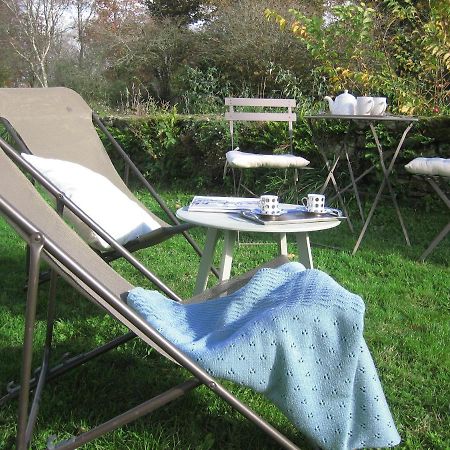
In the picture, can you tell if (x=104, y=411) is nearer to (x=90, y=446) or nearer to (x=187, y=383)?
(x=90, y=446)

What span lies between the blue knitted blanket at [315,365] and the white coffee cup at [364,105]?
3133 millimetres

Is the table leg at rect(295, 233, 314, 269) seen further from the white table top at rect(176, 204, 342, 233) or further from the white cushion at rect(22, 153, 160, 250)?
the white cushion at rect(22, 153, 160, 250)

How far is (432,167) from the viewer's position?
3916 mm

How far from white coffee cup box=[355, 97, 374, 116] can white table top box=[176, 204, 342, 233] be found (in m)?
2.12

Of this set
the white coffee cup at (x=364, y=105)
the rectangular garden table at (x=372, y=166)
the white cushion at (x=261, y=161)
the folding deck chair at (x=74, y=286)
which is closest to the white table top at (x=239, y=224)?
the folding deck chair at (x=74, y=286)

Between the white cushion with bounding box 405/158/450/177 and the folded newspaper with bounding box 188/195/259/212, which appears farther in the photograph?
the white cushion with bounding box 405/158/450/177

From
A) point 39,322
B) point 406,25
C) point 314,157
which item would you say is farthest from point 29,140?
point 406,25

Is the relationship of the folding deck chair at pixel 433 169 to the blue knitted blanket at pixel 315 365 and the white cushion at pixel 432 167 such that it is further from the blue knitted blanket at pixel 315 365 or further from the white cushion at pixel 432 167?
the blue knitted blanket at pixel 315 365

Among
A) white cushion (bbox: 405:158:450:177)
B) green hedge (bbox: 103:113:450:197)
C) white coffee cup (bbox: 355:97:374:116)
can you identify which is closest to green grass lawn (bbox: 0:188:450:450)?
white cushion (bbox: 405:158:450:177)

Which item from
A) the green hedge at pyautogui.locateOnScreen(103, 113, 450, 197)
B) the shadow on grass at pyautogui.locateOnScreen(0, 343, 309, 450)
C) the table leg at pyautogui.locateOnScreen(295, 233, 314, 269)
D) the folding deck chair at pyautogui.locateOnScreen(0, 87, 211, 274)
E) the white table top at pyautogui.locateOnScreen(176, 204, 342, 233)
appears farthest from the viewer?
the green hedge at pyautogui.locateOnScreen(103, 113, 450, 197)

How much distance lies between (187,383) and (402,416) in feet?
3.47

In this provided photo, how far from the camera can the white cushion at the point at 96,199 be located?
2723 millimetres

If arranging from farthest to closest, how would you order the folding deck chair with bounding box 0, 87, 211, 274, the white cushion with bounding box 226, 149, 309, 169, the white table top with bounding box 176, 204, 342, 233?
1. the white cushion with bounding box 226, 149, 309, 169
2. the folding deck chair with bounding box 0, 87, 211, 274
3. the white table top with bounding box 176, 204, 342, 233

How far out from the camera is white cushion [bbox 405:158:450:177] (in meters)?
3.85
